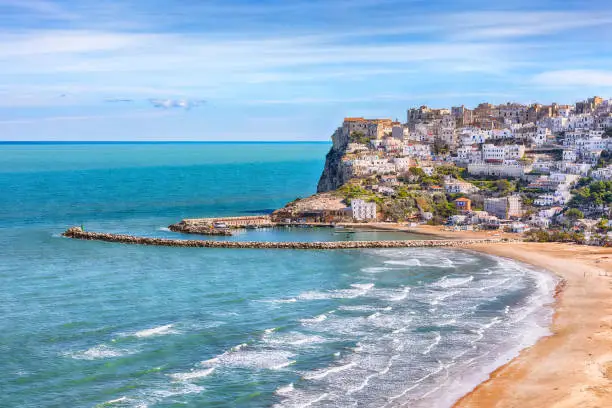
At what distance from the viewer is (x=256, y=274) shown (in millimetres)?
54812

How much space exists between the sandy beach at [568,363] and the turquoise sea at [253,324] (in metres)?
1.01

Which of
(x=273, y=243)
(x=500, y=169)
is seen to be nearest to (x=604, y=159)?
(x=500, y=169)

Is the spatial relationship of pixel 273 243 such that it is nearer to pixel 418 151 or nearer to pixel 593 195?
pixel 593 195

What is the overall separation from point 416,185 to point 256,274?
48.3 metres

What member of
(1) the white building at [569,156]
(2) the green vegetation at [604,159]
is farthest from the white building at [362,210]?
(2) the green vegetation at [604,159]

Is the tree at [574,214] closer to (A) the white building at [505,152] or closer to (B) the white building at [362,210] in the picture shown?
(B) the white building at [362,210]

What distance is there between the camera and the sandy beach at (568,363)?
29.2 meters

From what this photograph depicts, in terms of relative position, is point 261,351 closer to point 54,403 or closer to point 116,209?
point 54,403

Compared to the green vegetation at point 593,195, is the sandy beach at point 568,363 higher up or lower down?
lower down

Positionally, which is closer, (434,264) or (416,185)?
(434,264)

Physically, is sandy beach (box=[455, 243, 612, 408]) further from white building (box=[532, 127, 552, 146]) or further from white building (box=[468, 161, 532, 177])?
white building (box=[532, 127, 552, 146])

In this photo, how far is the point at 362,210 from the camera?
87.8m

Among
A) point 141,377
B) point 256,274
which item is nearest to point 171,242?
point 256,274

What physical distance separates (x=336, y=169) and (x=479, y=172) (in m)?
22.2
